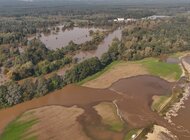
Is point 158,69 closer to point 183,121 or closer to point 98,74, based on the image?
point 98,74

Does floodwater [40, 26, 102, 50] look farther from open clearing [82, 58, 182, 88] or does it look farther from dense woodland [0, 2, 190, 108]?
open clearing [82, 58, 182, 88]

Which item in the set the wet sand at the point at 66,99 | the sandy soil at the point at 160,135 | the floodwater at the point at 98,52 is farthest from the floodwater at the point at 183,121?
the floodwater at the point at 98,52

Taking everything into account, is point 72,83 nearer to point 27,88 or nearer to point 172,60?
point 27,88

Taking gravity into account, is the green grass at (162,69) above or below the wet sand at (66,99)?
above

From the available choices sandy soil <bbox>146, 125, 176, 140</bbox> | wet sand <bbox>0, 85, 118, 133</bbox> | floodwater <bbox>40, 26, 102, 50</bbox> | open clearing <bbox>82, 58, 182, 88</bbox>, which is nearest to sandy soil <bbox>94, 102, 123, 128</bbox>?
wet sand <bbox>0, 85, 118, 133</bbox>

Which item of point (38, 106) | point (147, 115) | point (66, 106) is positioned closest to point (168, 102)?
point (147, 115)

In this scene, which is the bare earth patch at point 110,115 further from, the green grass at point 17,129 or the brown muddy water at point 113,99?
the green grass at point 17,129
